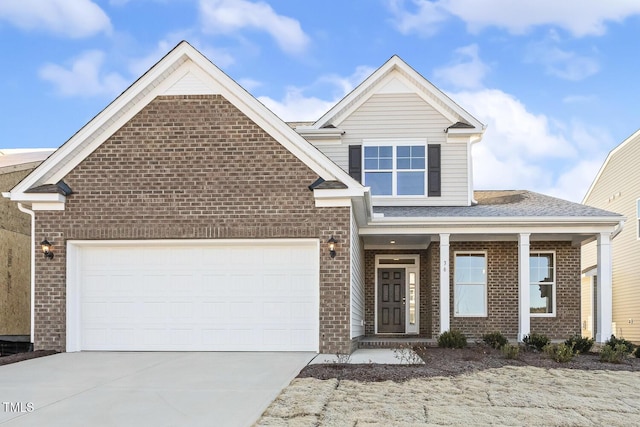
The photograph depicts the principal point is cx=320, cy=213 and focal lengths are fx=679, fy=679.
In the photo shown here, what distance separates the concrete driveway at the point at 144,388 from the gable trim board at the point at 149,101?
335 centimetres

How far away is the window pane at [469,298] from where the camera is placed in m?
17.7

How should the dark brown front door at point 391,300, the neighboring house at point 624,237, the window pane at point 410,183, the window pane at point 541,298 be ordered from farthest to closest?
1. the neighboring house at point 624,237
2. the dark brown front door at point 391,300
3. the window pane at point 410,183
4. the window pane at point 541,298

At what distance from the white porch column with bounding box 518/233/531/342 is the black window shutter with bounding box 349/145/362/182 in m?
4.49

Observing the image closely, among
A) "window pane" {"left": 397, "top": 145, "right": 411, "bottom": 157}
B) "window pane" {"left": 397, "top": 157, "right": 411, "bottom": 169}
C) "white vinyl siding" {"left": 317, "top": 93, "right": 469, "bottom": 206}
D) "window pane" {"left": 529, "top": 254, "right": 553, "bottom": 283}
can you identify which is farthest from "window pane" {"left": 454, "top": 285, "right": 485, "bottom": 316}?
"window pane" {"left": 397, "top": 145, "right": 411, "bottom": 157}

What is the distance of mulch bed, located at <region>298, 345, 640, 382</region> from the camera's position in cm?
959

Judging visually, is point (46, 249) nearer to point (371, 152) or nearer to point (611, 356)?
point (371, 152)

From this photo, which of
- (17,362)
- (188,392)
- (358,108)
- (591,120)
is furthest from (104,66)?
(591,120)

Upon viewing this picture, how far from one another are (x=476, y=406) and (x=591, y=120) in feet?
57.0

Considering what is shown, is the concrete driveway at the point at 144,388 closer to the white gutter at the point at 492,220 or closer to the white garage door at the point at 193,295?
the white garage door at the point at 193,295

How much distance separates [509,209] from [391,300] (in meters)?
4.57

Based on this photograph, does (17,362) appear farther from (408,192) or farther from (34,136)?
(34,136)

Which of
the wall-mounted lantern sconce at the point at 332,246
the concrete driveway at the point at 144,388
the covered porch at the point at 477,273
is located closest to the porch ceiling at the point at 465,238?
the covered porch at the point at 477,273

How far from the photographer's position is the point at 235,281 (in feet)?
42.7

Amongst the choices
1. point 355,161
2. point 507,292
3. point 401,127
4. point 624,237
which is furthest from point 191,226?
point 624,237
